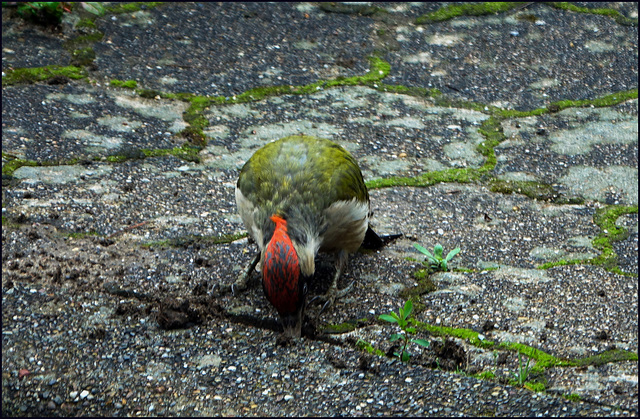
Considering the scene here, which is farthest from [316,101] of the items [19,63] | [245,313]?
[245,313]

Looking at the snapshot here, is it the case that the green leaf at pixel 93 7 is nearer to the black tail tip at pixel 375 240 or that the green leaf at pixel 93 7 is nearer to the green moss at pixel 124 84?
the green moss at pixel 124 84

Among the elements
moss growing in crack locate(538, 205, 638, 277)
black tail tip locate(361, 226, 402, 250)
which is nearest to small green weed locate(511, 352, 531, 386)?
moss growing in crack locate(538, 205, 638, 277)

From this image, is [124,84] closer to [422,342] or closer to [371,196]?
[371,196]

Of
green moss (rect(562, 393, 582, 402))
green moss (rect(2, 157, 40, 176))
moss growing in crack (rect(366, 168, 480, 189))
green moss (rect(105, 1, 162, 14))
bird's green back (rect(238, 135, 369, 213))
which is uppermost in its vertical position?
green moss (rect(105, 1, 162, 14))

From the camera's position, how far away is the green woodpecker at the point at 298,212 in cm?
352

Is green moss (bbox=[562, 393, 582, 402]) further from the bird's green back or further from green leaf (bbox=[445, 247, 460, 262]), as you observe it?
the bird's green back

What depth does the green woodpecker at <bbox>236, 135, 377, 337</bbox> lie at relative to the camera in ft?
11.5

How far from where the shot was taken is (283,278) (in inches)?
137

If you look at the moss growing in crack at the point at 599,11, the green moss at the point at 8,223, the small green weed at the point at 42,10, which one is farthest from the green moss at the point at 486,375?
the moss growing in crack at the point at 599,11

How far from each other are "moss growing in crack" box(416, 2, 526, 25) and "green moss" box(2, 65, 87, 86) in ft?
12.5

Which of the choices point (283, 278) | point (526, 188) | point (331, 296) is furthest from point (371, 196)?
point (283, 278)

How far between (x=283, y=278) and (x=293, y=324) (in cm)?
30

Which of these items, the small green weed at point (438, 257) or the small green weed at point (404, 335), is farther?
the small green weed at point (438, 257)

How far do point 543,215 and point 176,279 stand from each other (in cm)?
271
